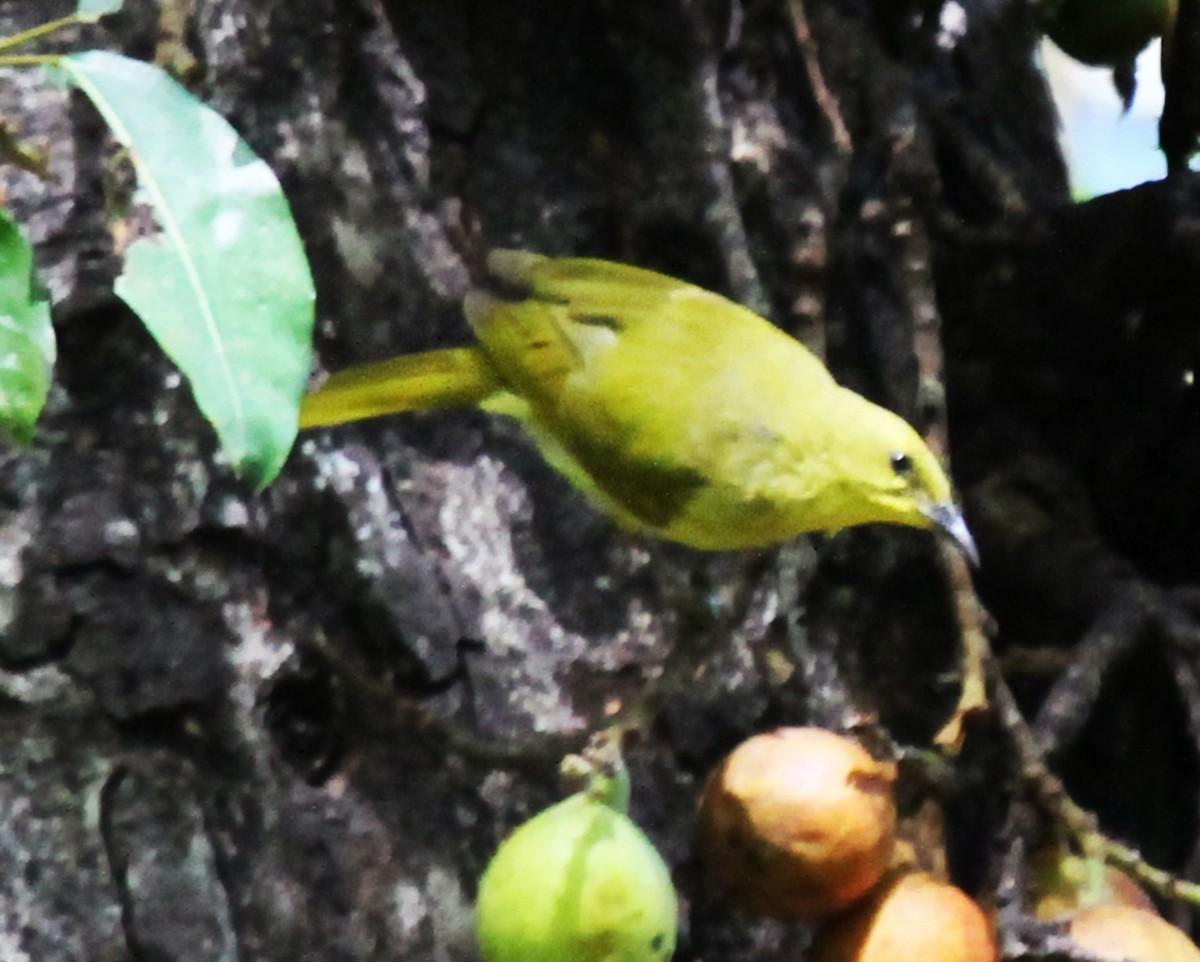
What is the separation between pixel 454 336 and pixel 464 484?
0.66 feet

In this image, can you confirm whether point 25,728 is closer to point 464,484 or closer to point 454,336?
point 464,484

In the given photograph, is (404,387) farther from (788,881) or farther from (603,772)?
(788,881)

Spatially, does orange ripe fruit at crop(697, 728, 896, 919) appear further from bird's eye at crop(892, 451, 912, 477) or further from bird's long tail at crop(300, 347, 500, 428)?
bird's long tail at crop(300, 347, 500, 428)

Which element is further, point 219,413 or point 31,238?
point 31,238

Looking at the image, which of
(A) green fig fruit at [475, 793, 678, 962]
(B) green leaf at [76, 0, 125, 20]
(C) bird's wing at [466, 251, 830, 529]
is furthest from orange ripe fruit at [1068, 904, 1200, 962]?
(B) green leaf at [76, 0, 125, 20]

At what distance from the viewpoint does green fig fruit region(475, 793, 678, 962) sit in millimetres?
1030

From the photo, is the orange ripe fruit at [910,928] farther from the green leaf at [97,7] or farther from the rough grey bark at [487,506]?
the green leaf at [97,7]

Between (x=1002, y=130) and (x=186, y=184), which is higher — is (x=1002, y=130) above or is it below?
below

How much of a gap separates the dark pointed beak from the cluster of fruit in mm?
353

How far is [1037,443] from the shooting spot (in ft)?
6.34

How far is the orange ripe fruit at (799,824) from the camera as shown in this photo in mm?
1113

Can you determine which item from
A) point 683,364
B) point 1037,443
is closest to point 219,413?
point 683,364

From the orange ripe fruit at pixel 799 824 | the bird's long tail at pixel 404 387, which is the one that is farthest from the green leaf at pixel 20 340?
the orange ripe fruit at pixel 799 824

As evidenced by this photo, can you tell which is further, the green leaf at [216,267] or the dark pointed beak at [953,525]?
the dark pointed beak at [953,525]
